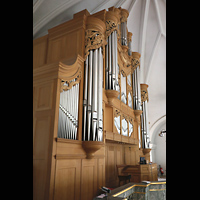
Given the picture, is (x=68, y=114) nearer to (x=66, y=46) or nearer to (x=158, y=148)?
(x=66, y=46)

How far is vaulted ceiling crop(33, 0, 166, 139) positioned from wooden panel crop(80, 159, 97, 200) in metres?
5.72

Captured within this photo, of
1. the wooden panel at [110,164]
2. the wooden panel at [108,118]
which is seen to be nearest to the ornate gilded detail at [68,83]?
the wooden panel at [108,118]

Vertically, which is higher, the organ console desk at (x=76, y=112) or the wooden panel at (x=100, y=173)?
the organ console desk at (x=76, y=112)

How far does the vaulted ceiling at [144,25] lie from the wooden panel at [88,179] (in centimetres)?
572

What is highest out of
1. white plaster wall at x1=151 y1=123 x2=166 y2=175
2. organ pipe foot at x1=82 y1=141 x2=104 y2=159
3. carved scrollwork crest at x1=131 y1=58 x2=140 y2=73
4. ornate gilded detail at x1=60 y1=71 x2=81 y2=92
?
carved scrollwork crest at x1=131 y1=58 x2=140 y2=73

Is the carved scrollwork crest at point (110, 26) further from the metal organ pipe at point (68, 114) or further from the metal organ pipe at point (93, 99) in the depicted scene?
the metal organ pipe at point (68, 114)

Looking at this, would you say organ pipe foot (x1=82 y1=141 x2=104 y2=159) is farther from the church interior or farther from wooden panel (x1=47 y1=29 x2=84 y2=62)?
wooden panel (x1=47 y1=29 x2=84 y2=62)

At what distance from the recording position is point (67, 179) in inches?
146

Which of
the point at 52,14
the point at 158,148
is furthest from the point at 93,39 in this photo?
the point at 158,148

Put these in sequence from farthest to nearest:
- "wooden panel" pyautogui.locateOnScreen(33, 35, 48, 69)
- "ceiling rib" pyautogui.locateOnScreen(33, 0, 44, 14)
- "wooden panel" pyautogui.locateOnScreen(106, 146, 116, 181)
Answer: "ceiling rib" pyautogui.locateOnScreen(33, 0, 44, 14), "wooden panel" pyautogui.locateOnScreen(106, 146, 116, 181), "wooden panel" pyautogui.locateOnScreen(33, 35, 48, 69)

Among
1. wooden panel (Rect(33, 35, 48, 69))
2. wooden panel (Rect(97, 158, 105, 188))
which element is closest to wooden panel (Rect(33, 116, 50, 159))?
wooden panel (Rect(97, 158, 105, 188))

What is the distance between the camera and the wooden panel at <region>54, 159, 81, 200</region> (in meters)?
3.49

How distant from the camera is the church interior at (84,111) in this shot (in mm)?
3682
